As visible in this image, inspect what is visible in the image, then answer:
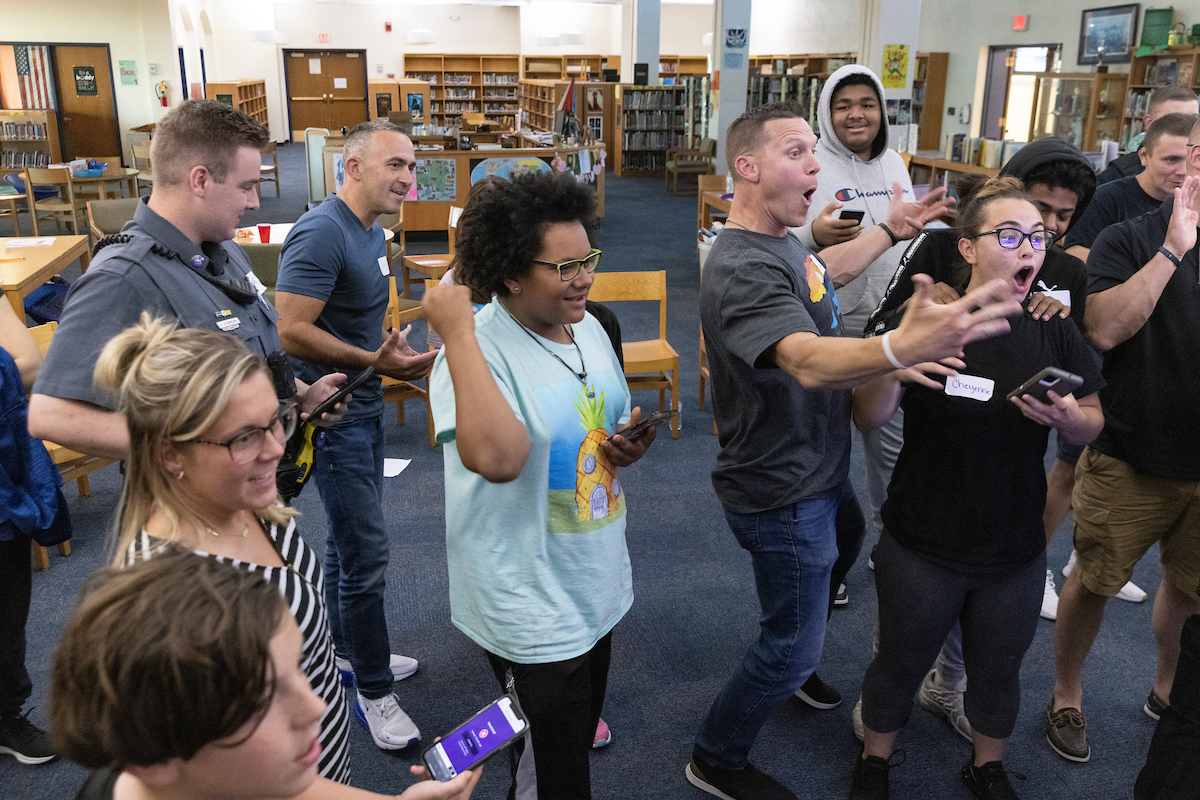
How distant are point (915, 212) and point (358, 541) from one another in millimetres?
1699

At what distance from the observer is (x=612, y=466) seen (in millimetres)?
1748

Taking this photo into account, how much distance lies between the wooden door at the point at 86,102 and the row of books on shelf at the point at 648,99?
8.59m

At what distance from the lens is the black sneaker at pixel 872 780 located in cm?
219

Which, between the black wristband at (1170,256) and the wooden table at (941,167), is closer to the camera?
the black wristband at (1170,256)

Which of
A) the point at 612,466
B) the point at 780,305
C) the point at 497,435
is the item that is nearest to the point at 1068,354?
the point at 780,305

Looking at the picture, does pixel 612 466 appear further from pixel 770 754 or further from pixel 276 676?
pixel 770 754

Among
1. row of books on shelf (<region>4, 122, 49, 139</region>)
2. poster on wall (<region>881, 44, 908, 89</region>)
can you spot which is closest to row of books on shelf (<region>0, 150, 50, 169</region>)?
row of books on shelf (<region>4, 122, 49, 139</region>)

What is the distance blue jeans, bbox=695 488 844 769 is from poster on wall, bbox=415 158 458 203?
28.0ft

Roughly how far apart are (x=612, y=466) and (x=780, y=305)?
0.46 meters

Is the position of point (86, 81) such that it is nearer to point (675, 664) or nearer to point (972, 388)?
point (675, 664)

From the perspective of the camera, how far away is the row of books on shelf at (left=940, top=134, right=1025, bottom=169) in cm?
891

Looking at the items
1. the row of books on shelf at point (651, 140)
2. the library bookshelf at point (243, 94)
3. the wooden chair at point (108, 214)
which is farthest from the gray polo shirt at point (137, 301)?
the library bookshelf at point (243, 94)

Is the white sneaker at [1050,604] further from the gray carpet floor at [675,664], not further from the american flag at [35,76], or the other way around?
the american flag at [35,76]

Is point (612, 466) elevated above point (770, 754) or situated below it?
above
